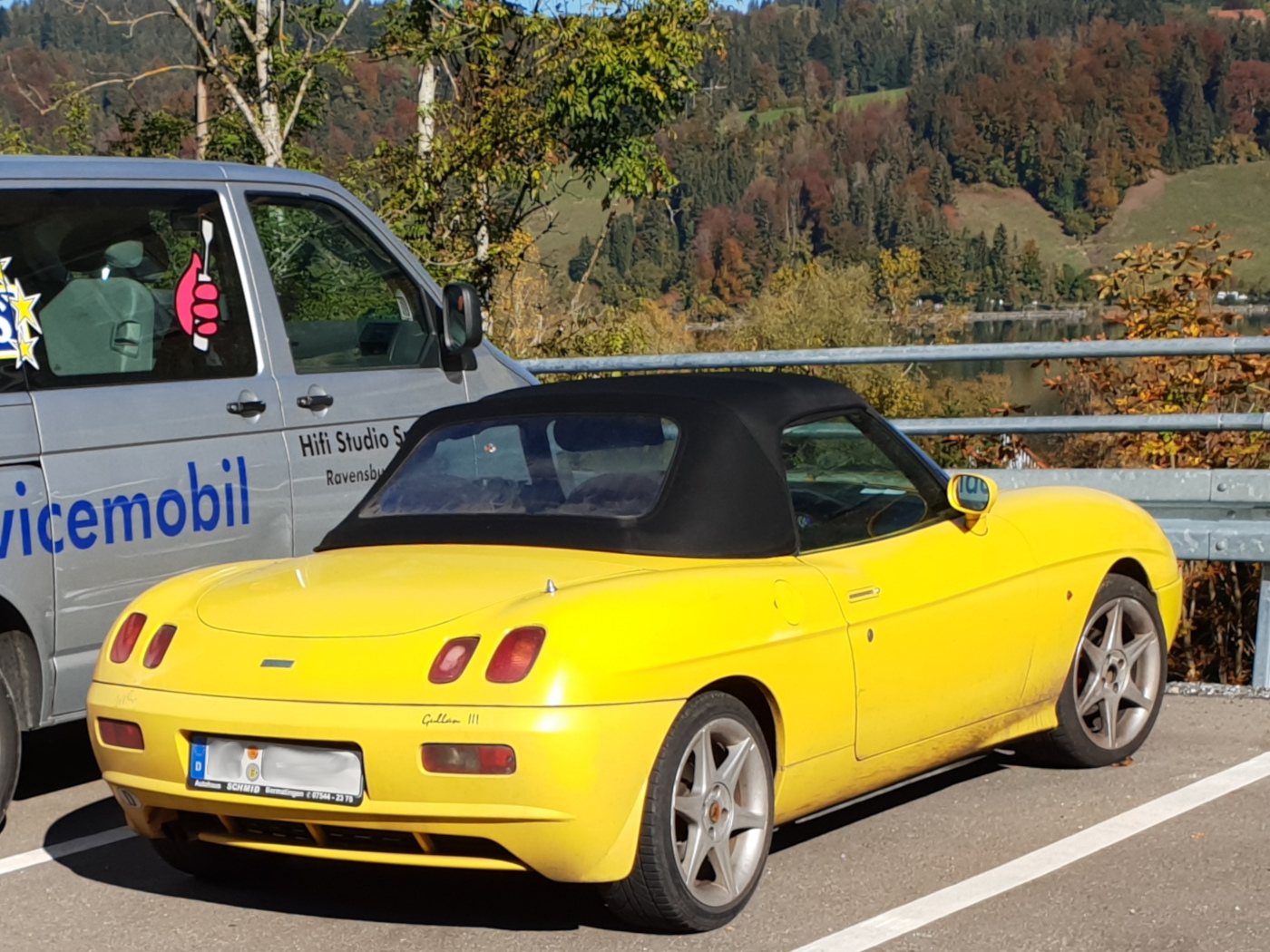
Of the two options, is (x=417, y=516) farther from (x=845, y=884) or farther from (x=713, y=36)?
(x=713, y=36)

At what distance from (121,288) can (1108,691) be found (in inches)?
136

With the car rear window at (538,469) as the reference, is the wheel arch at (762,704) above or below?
below

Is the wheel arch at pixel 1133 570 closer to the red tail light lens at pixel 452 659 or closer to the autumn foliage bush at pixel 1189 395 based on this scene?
the red tail light lens at pixel 452 659

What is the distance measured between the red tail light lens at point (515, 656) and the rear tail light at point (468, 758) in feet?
0.48

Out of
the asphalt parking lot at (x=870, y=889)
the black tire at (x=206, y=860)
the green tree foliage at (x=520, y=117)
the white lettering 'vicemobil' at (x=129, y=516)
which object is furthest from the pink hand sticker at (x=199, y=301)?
the green tree foliage at (x=520, y=117)

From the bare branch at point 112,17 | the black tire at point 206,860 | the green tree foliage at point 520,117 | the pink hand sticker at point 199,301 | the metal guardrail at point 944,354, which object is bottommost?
the black tire at point 206,860

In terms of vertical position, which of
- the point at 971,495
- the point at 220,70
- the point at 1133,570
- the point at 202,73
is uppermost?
the point at 202,73

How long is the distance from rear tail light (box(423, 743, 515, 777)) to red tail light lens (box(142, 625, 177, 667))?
0.87m

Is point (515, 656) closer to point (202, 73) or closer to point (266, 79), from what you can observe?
point (266, 79)

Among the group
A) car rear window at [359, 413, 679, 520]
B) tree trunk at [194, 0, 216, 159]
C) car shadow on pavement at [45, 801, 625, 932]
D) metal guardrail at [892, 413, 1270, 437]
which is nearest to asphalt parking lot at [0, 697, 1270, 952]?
car shadow on pavement at [45, 801, 625, 932]

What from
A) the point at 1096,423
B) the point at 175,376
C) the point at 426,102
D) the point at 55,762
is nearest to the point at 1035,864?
the point at 175,376

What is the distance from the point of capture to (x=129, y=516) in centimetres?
571

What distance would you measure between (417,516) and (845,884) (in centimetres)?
150

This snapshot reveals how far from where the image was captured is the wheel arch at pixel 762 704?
4324 millimetres
